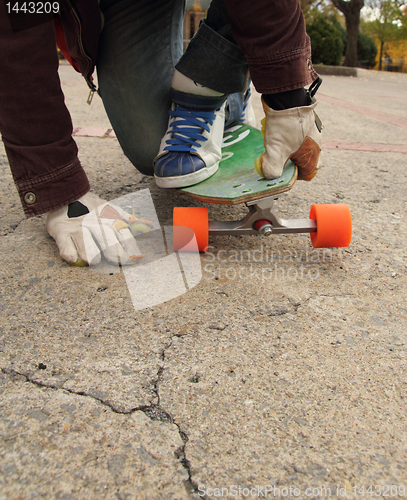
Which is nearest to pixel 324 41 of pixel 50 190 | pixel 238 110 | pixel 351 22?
pixel 351 22

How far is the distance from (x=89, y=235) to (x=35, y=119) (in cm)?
34

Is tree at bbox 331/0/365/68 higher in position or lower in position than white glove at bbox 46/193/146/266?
higher

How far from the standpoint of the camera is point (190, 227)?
116 centimetres

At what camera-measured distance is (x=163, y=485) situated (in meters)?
0.58

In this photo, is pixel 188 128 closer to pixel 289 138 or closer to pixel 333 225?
pixel 289 138

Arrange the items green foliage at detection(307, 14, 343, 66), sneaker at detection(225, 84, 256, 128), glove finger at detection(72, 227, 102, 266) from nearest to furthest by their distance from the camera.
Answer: glove finger at detection(72, 227, 102, 266) → sneaker at detection(225, 84, 256, 128) → green foliage at detection(307, 14, 343, 66)

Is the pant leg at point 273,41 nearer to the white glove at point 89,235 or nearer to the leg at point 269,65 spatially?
the leg at point 269,65

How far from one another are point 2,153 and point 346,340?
188 centimetres

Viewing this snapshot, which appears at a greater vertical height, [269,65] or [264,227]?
[269,65]

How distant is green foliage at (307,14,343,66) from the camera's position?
→ 10.0m

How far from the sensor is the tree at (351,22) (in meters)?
11.4

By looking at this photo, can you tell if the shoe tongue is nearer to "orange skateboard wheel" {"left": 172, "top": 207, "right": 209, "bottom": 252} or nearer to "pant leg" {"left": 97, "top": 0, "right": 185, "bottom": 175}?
"pant leg" {"left": 97, "top": 0, "right": 185, "bottom": 175}

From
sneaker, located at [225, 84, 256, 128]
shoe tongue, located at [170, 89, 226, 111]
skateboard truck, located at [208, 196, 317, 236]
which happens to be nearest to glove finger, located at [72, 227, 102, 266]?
skateboard truck, located at [208, 196, 317, 236]

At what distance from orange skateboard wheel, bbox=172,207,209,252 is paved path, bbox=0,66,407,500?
6 cm
